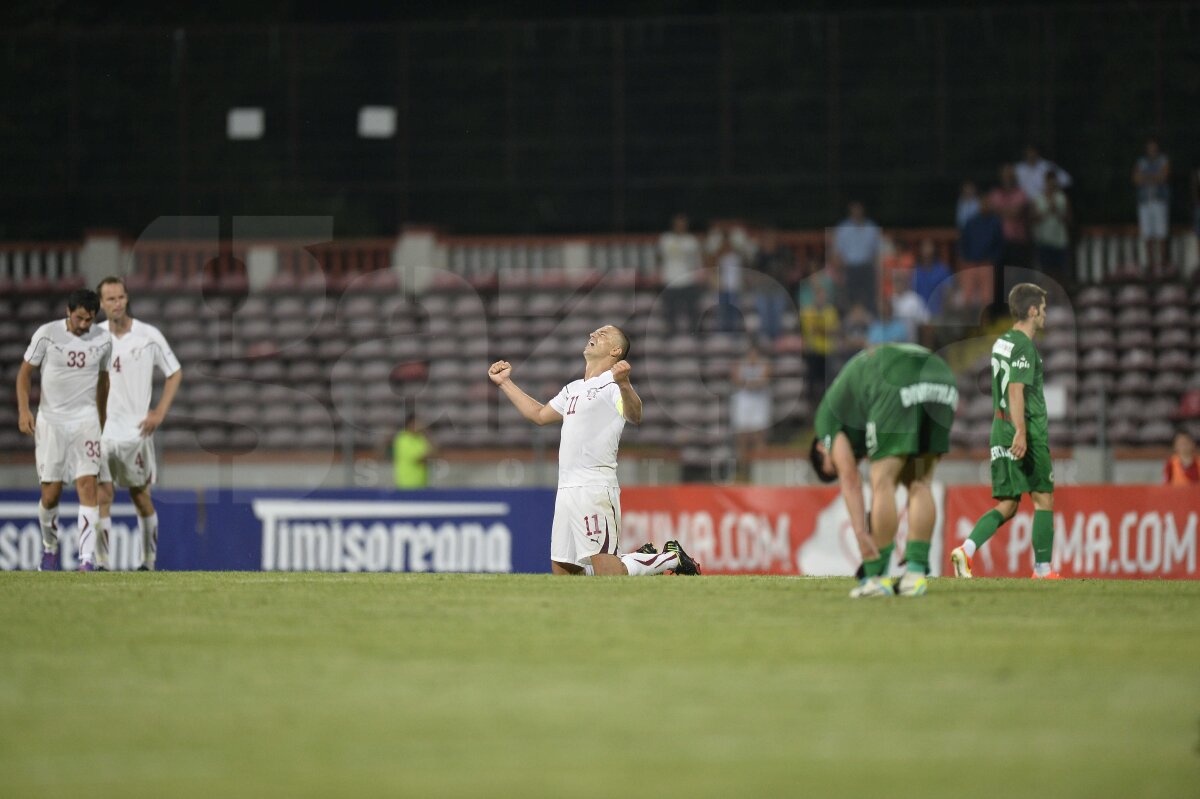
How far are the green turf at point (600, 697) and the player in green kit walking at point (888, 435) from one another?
0.43m

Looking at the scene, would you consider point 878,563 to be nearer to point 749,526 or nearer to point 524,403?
point 524,403

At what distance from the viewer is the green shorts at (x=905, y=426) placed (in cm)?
1045

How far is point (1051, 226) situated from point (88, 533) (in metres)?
18.1

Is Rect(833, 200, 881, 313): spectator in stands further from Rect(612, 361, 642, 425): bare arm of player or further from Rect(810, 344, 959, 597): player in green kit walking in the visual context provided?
Rect(810, 344, 959, 597): player in green kit walking

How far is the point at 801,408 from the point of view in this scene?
28.0m

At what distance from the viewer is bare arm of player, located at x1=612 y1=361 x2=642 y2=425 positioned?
13.0 metres

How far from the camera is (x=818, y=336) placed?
91.6 feet

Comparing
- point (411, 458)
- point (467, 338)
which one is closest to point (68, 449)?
point (411, 458)

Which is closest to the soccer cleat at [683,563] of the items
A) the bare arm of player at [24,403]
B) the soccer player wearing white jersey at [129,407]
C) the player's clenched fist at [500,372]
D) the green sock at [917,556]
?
the player's clenched fist at [500,372]

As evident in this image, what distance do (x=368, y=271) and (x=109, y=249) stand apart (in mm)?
4642

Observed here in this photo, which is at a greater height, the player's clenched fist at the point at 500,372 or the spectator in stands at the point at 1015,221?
the spectator in stands at the point at 1015,221

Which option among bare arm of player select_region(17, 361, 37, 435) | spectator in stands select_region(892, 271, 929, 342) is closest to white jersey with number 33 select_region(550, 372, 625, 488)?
bare arm of player select_region(17, 361, 37, 435)

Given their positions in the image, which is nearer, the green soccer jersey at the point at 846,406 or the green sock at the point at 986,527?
the green soccer jersey at the point at 846,406

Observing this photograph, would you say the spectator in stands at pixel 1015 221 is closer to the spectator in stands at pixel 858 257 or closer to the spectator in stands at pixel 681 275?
the spectator in stands at pixel 858 257
